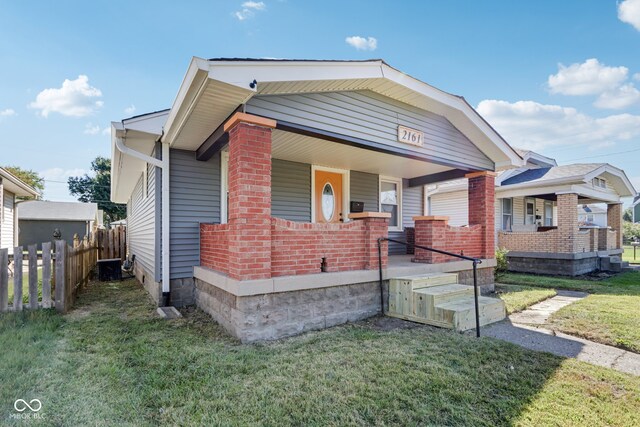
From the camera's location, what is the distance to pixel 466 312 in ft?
14.8

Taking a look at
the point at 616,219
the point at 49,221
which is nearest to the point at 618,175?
the point at 616,219

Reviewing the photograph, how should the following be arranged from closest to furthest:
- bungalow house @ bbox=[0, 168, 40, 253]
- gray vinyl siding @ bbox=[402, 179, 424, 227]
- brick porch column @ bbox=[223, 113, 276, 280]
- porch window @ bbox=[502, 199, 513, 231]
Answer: brick porch column @ bbox=[223, 113, 276, 280] → gray vinyl siding @ bbox=[402, 179, 424, 227] → bungalow house @ bbox=[0, 168, 40, 253] → porch window @ bbox=[502, 199, 513, 231]

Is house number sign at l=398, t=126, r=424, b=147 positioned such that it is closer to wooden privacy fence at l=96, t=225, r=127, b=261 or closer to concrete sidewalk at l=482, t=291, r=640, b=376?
concrete sidewalk at l=482, t=291, r=640, b=376

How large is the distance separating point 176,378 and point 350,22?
8.90m

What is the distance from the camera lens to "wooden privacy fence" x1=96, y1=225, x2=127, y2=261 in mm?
11586

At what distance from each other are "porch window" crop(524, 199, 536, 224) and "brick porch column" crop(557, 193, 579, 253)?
3.67m

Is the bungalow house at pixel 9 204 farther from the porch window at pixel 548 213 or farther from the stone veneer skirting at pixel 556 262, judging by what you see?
the porch window at pixel 548 213

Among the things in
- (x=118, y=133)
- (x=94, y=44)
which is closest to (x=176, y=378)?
(x=118, y=133)

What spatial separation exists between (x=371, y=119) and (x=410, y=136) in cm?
98

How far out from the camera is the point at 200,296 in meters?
5.73

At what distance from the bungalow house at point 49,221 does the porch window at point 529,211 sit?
27.7 metres

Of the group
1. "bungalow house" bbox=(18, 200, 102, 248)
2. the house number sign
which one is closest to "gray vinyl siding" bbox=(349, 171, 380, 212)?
the house number sign

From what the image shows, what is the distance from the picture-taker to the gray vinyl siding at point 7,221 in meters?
11.9

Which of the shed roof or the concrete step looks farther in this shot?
the shed roof
